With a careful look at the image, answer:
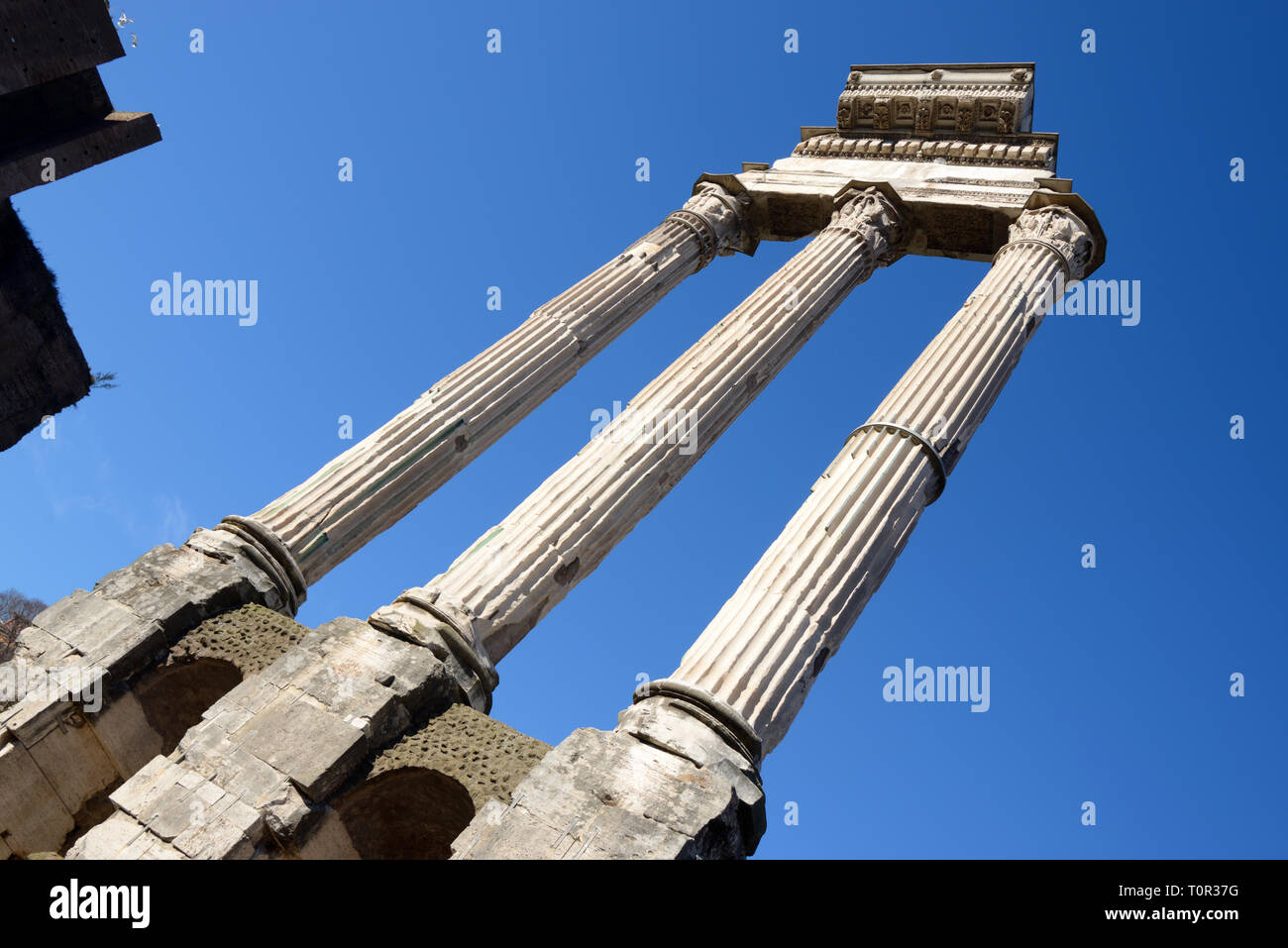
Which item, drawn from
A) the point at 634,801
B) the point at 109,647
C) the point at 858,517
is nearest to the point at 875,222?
the point at 858,517

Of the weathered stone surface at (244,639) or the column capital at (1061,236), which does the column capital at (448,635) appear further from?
the column capital at (1061,236)

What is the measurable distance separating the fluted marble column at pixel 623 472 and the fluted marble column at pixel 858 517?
81.4 inches

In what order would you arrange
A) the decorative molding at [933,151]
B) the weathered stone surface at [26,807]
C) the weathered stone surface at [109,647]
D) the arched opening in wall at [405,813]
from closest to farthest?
the arched opening in wall at [405,813], the weathered stone surface at [26,807], the weathered stone surface at [109,647], the decorative molding at [933,151]

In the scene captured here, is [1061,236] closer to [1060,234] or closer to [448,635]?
[1060,234]

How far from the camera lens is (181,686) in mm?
11336

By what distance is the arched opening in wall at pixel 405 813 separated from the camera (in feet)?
31.4

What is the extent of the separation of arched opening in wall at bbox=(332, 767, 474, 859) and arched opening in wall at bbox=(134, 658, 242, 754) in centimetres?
232

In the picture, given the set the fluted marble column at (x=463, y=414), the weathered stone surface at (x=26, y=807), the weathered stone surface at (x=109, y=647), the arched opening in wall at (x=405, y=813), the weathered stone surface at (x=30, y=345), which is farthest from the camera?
the weathered stone surface at (x=30, y=345)

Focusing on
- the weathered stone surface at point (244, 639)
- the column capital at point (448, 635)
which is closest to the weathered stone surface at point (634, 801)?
the column capital at point (448, 635)

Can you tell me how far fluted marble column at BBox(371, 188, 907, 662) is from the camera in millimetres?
11039

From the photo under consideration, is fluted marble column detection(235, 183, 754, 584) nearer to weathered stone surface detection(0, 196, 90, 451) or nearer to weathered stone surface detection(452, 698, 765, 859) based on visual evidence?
weathered stone surface detection(0, 196, 90, 451)

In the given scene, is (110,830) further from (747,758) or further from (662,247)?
(662,247)
